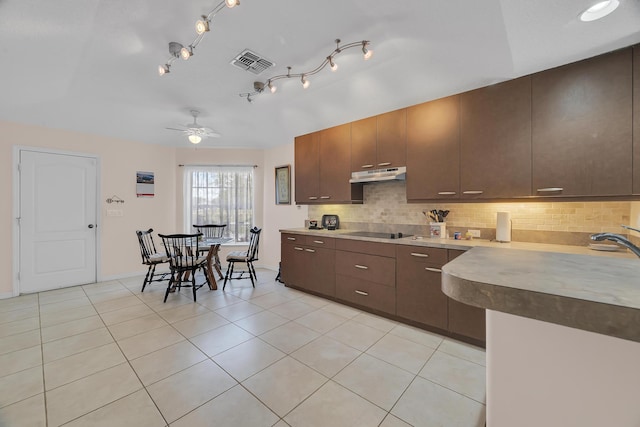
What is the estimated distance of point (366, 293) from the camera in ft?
9.70

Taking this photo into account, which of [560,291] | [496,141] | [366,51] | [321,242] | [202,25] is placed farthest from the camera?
[321,242]

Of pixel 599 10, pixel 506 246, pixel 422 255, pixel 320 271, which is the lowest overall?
pixel 320 271

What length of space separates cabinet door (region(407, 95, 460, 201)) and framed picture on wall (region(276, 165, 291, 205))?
7.97ft

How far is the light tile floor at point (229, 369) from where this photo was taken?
1.54 metres

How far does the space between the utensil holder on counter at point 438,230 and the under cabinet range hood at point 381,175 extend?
2.03 feet

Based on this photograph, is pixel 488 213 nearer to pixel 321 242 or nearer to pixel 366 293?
pixel 366 293

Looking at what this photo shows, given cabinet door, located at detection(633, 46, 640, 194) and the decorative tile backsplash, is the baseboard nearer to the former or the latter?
the decorative tile backsplash

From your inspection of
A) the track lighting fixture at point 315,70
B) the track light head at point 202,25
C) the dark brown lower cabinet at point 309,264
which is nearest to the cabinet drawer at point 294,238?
the dark brown lower cabinet at point 309,264

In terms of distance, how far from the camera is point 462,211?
283cm

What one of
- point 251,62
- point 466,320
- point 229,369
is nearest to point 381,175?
point 466,320

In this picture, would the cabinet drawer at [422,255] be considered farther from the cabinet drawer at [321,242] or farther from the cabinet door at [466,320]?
the cabinet drawer at [321,242]

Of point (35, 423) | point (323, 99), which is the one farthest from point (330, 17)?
point (35, 423)

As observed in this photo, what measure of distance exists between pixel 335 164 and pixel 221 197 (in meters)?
2.77

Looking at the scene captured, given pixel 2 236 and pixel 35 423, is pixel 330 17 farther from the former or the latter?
pixel 2 236
